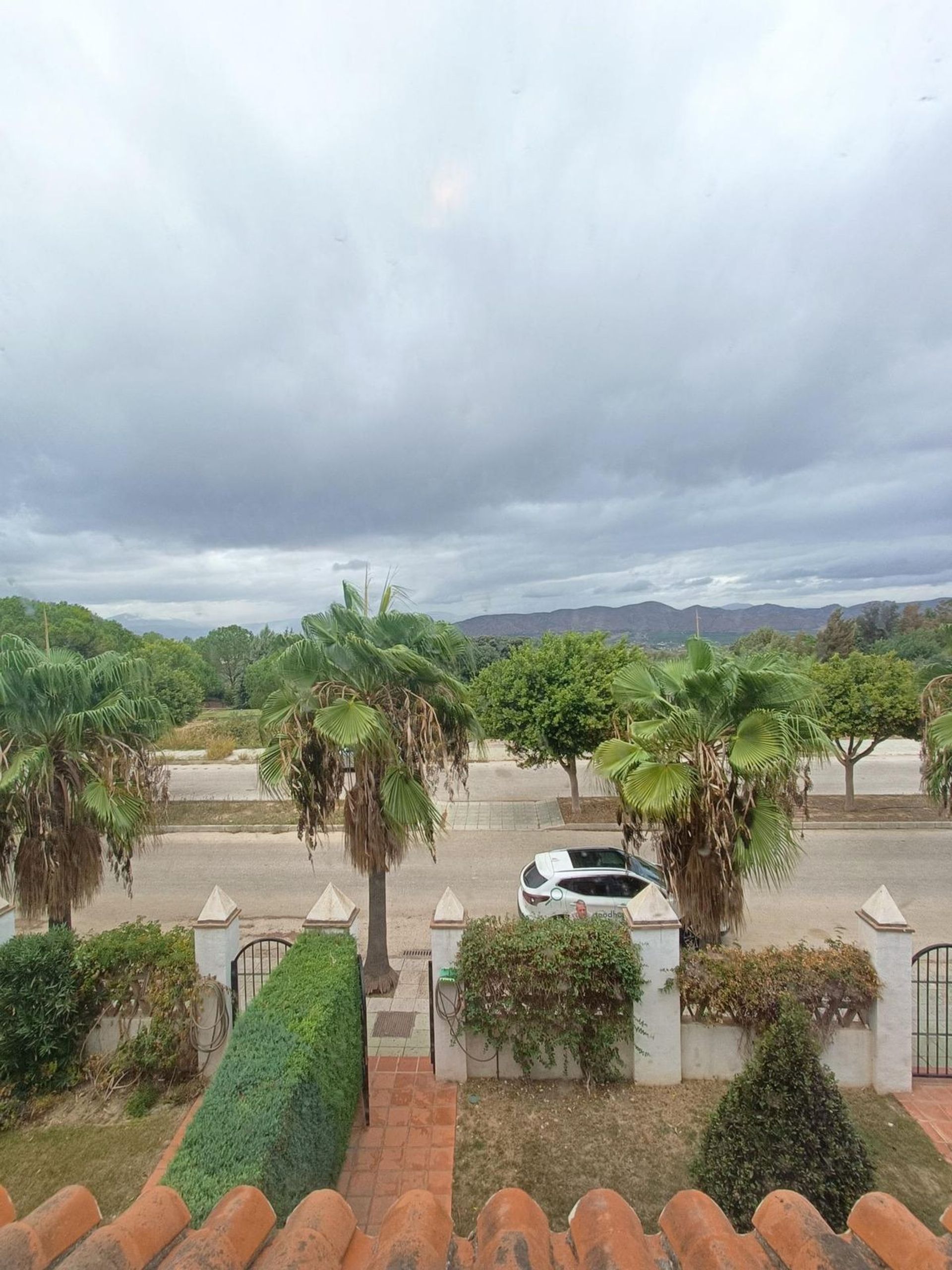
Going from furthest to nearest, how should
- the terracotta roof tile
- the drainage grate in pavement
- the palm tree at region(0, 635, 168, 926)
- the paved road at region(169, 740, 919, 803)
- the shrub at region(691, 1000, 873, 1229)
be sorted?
the paved road at region(169, 740, 919, 803), the drainage grate in pavement, the palm tree at region(0, 635, 168, 926), the shrub at region(691, 1000, 873, 1229), the terracotta roof tile

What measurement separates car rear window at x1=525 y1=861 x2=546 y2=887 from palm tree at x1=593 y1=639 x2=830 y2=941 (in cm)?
313

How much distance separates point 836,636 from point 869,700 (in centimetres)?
6620

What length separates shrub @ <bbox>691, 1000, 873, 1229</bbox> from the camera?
422 centimetres

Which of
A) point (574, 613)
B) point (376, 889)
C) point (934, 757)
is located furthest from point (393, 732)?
point (574, 613)

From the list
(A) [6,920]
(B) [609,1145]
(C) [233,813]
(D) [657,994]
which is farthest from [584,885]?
(C) [233,813]

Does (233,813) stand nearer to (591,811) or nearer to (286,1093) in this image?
(591,811)

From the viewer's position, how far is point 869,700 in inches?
606

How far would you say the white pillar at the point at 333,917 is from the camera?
660 cm

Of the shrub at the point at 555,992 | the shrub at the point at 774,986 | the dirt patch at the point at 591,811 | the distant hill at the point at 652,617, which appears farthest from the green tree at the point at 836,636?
the shrub at the point at 555,992

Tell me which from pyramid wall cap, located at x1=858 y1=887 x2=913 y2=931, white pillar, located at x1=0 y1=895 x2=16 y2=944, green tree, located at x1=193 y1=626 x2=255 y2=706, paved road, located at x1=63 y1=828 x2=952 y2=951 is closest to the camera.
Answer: pyramid wall cap, located at x1=858 y1=887 x2=913 y2=931

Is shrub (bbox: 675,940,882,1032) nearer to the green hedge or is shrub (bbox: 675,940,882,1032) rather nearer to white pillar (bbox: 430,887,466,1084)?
white pillar (bbox: 430,887,466,1084)

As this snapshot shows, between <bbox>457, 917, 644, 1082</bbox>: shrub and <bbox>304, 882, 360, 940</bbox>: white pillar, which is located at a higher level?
<bbox>304, 882, 360, 940</bbox>: white pillar

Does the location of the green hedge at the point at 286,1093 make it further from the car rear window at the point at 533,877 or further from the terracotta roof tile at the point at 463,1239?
the car rear window at the point at 533,877

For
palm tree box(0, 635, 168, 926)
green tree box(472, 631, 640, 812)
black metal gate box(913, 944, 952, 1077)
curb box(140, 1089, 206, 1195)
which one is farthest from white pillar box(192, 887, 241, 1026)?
green tree box(472, 631, 640, 812)
